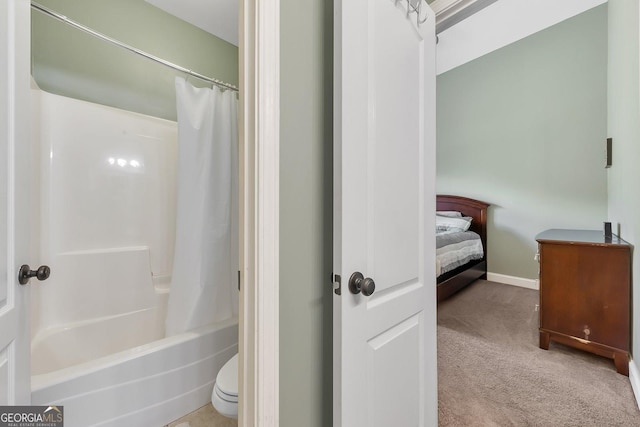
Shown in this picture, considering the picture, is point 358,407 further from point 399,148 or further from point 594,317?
point 594,317

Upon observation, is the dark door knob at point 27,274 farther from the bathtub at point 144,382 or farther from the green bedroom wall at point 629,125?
the green bedroom wall at point 629,125

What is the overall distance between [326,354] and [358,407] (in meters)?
0.18

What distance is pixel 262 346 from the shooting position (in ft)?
2.38

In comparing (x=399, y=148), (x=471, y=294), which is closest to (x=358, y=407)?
(x=399, y=148)

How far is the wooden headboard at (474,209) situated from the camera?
3.88 m

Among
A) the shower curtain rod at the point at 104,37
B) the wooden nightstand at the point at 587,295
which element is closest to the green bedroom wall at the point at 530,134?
the wooden nightstand at the point at 587,295

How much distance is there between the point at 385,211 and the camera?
932 mm

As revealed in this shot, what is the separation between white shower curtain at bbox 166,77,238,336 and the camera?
165 centimetres

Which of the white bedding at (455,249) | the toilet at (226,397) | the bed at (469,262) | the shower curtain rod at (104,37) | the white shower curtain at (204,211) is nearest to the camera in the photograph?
the toilet at (226,397)

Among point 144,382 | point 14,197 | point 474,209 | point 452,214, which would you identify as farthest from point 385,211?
point 474,209

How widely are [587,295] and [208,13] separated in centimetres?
358

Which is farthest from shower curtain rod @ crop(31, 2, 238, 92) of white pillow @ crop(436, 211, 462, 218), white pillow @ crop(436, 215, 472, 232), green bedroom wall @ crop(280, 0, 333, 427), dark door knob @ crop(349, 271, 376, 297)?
white pillow @ crop(436, 211, 462, 218)

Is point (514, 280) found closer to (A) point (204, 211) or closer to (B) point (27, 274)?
(A) point (204, 211)

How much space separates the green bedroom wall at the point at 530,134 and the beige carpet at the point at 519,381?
4.99 feet
